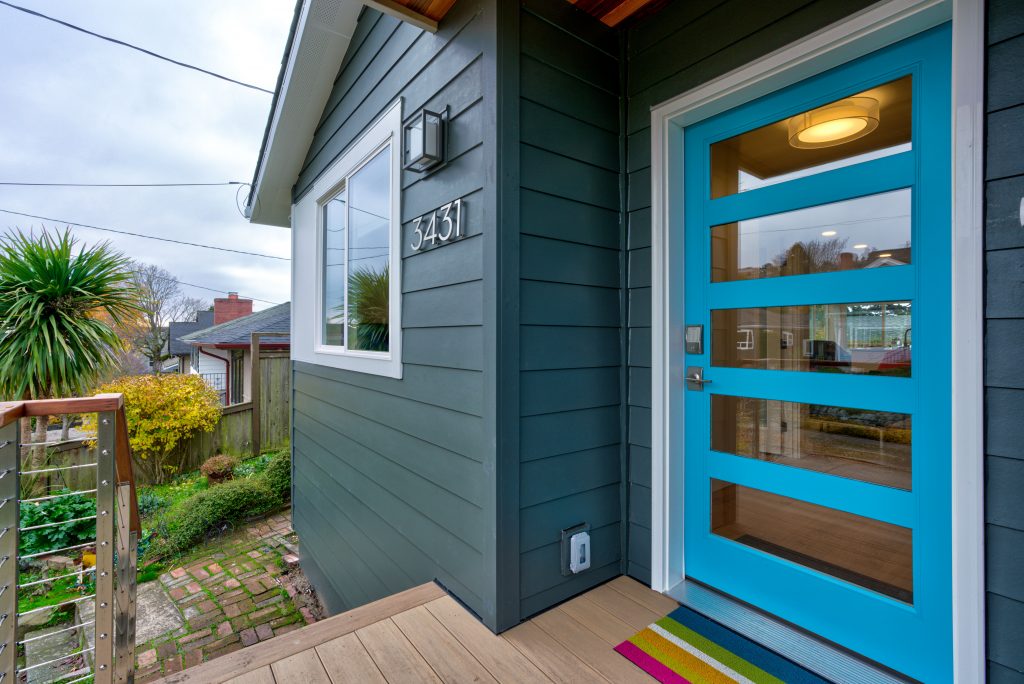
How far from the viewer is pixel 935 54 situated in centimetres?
136

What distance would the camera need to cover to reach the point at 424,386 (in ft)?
7.43

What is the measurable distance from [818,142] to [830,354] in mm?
767

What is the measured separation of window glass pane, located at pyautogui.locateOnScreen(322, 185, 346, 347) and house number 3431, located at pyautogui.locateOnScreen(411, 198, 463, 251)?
153cm

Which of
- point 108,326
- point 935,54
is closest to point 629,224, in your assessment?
point 935,54

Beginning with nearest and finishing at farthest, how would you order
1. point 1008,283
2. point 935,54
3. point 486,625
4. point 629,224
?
point 1008,283 < point 935,54 < point 486,625 < point 629,224

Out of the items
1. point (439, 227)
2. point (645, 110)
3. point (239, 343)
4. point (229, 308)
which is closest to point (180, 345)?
point (229, 308)

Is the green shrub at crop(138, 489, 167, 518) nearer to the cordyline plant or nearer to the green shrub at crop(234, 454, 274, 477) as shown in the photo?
the green shrub at crop(234, 454, 274, 477)

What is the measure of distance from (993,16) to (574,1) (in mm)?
1369

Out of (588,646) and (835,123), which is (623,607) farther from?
(835,123)

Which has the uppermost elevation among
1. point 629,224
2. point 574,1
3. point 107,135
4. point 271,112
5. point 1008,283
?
point 107,135

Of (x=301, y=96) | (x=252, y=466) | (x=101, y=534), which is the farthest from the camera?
(x=252, y=466)

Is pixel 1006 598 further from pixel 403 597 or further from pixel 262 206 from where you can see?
pixel 262 206

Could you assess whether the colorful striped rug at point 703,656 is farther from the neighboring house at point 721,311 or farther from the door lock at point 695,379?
the door lock at point 695,379

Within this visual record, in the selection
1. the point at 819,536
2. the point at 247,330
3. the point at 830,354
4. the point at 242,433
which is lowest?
the point at 242,433
